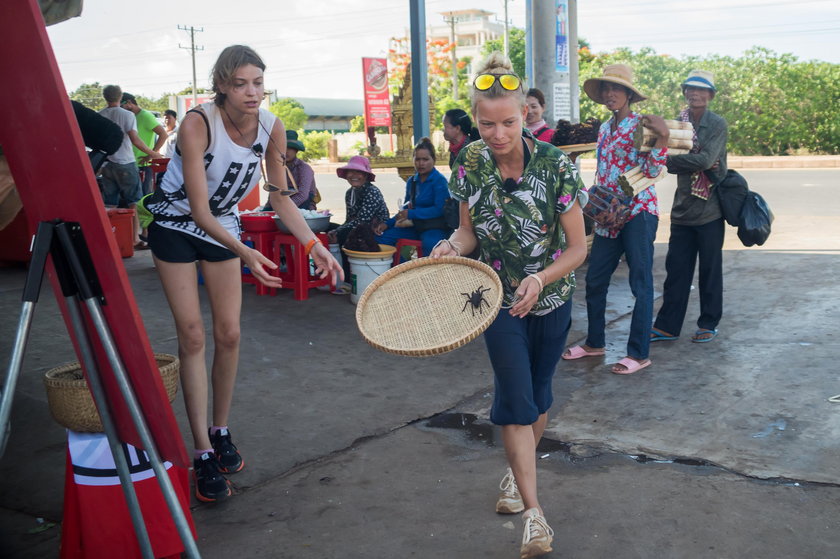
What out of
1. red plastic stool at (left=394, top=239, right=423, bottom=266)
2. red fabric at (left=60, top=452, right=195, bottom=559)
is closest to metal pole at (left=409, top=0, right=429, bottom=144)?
red plastic stool at (left=394, top=239, right=423, bottom=266)

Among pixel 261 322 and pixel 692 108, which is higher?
pixel 692 108

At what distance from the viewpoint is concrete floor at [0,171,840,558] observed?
11.0 feet

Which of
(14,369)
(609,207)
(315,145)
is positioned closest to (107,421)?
(14,369)

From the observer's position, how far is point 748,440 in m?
4.27

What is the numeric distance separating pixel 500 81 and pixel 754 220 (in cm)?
357

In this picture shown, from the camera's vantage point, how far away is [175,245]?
3699 mm

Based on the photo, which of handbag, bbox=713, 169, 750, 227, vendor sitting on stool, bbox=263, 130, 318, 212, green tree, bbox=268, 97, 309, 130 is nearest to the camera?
handbag, bbox=713, 169, 750, 227

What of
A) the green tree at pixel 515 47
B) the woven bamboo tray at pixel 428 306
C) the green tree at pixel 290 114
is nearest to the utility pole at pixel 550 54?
the woven bamboo tray at pixel 428 306

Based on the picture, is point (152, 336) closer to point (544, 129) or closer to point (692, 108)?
point (544, 129)

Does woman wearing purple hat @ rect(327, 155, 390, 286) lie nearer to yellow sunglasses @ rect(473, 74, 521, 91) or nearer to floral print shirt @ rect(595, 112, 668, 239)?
floral print shirt @ rect(595, 112, 668, 239)

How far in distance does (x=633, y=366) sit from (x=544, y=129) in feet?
9.95

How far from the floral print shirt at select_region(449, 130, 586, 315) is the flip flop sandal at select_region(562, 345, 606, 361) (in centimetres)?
253

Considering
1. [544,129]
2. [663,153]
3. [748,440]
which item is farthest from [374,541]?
[544,129]

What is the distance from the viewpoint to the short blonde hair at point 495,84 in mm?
3021
